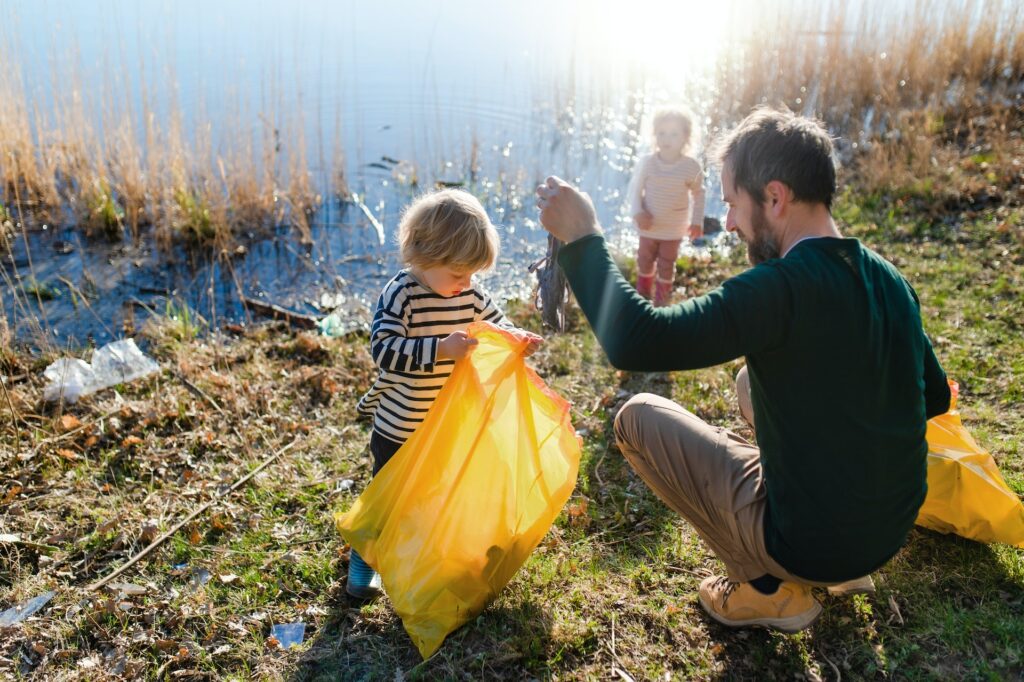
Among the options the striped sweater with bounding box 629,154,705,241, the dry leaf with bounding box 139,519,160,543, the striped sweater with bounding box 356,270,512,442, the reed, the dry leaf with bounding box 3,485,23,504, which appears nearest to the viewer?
the striped sweater with bounding box 356,270,512,442

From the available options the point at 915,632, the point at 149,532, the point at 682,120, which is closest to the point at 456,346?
the point at 149,532

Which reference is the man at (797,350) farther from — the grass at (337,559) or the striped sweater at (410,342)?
the striped sweater at (410,342)

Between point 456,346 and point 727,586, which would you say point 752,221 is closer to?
point 456,346

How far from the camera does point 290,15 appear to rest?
13227mm

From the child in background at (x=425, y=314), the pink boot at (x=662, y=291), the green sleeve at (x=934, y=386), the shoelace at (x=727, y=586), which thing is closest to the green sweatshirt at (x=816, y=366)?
the green sleeve at (x=934, y=386)

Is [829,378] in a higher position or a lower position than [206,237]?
higher

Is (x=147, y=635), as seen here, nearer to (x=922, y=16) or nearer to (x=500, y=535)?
(x=500, y=535)

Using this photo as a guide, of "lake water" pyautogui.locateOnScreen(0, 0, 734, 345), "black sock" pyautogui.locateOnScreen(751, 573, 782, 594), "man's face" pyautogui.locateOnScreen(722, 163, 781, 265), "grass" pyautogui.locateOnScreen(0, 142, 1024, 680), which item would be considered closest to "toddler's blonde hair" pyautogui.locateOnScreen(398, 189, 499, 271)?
"man's face" pyautogui.locateOnScreen(722, 163, 781, 265)

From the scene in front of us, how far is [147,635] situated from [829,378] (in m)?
2.51

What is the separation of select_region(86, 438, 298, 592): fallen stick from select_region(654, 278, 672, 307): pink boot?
264 cm

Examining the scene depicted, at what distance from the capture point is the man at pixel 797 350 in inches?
78.0

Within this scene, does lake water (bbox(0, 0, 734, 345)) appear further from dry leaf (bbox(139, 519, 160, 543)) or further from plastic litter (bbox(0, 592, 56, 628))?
plastic litter (bbox(0, 592, 56, 628))

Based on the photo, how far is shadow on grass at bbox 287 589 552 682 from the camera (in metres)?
2.59

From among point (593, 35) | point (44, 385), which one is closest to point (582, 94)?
point (593, 35)
